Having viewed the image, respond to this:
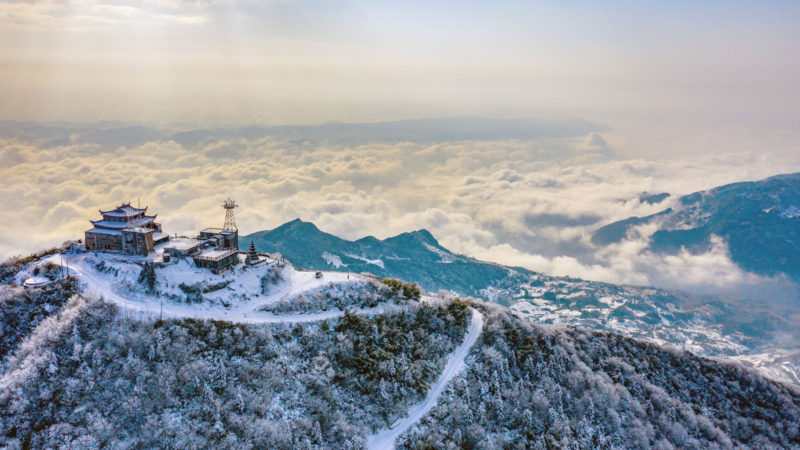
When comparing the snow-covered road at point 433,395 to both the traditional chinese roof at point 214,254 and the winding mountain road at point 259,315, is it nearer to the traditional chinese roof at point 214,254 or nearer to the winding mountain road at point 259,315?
the winding mountain road at point 259,315

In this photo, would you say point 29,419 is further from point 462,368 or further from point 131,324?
point 462,368

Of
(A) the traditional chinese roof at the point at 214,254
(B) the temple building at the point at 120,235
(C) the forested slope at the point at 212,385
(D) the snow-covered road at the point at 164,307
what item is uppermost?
(B) the temple building at the point at 120,235

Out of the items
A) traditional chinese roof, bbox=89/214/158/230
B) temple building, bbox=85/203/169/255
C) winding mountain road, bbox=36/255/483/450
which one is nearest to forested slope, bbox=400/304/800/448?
winding mountain road, bbox=36/255/483/450

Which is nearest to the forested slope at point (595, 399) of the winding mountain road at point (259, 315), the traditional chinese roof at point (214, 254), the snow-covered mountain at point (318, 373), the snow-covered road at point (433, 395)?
the snow-covered mountain at point (318, 373)

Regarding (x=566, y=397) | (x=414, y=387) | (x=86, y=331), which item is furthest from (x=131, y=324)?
(x=566, y=397)

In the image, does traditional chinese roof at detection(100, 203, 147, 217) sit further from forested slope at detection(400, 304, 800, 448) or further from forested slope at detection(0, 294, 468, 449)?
forested slope at detection(400, 304, 800, 448)

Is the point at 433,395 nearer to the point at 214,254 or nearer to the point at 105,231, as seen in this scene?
the point at 214,254
